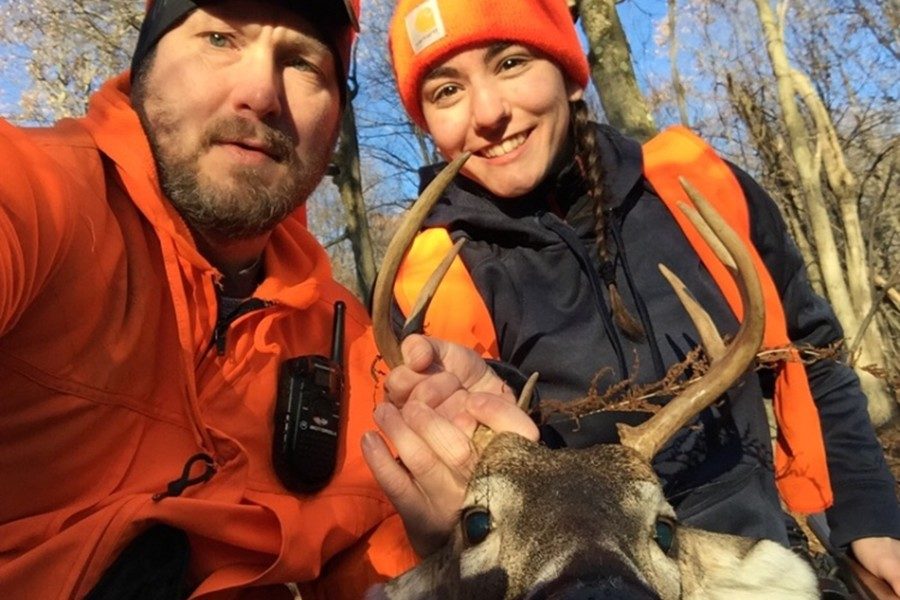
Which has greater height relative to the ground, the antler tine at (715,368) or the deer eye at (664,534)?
the antler tine at (715,368)

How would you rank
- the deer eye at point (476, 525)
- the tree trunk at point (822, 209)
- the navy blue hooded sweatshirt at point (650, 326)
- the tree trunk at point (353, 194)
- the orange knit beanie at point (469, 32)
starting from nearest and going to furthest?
the deer eye at point (476, 525), the navy blue hooded sweatshirt at point (650, 326), the orange knit beanie at point (469, 32), the tree trunk at point (822, 209), the tree trunk at point (353, 194)

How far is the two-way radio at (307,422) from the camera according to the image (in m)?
3.40

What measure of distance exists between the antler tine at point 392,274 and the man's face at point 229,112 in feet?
2.31

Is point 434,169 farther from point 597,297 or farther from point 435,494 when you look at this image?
point 435,494

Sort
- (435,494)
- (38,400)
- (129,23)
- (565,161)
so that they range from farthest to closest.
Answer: (129,23) → (565,161) → (435,494) → (38,400)

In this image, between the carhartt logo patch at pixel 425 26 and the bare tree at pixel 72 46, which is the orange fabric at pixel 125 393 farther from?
the bare tree at pixel 72 46

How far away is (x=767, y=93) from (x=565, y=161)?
69.0 feet

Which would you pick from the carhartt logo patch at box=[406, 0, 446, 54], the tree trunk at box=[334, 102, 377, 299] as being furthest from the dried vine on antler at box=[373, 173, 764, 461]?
the tree trunk at box=[334, 102, 377, 299]

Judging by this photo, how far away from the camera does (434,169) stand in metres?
4.29

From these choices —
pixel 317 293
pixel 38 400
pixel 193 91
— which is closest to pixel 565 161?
pixel 317 293

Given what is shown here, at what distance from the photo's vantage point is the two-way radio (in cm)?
340

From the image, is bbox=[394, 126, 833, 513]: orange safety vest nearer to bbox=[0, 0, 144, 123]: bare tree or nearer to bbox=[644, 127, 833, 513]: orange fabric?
bbox=[644, 127, 833, 513]: orange fabric

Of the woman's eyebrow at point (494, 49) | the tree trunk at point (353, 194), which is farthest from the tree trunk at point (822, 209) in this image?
the woman's eyebrow at point (494, 49)

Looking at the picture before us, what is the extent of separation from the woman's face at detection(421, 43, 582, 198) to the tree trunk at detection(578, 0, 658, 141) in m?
4.68
